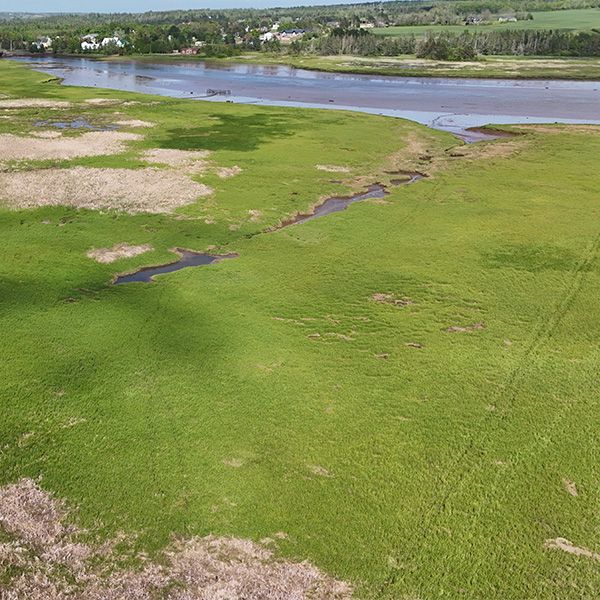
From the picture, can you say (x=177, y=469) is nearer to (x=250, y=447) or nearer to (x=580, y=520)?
(x=250, y=447)

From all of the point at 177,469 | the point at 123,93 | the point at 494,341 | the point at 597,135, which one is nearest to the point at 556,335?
the point at 494,341

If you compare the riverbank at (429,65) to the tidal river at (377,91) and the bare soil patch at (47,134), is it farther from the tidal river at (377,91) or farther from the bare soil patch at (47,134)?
the bare soil patch at (47,134)

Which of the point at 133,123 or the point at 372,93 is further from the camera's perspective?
the point at 372,93

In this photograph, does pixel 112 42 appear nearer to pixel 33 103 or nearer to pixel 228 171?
pixel 33 103

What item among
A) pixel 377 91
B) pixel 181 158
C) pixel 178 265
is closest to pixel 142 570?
pixel 178 265

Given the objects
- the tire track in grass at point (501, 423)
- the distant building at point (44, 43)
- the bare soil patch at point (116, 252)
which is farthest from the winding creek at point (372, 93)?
the distant building at point (44, 43)
